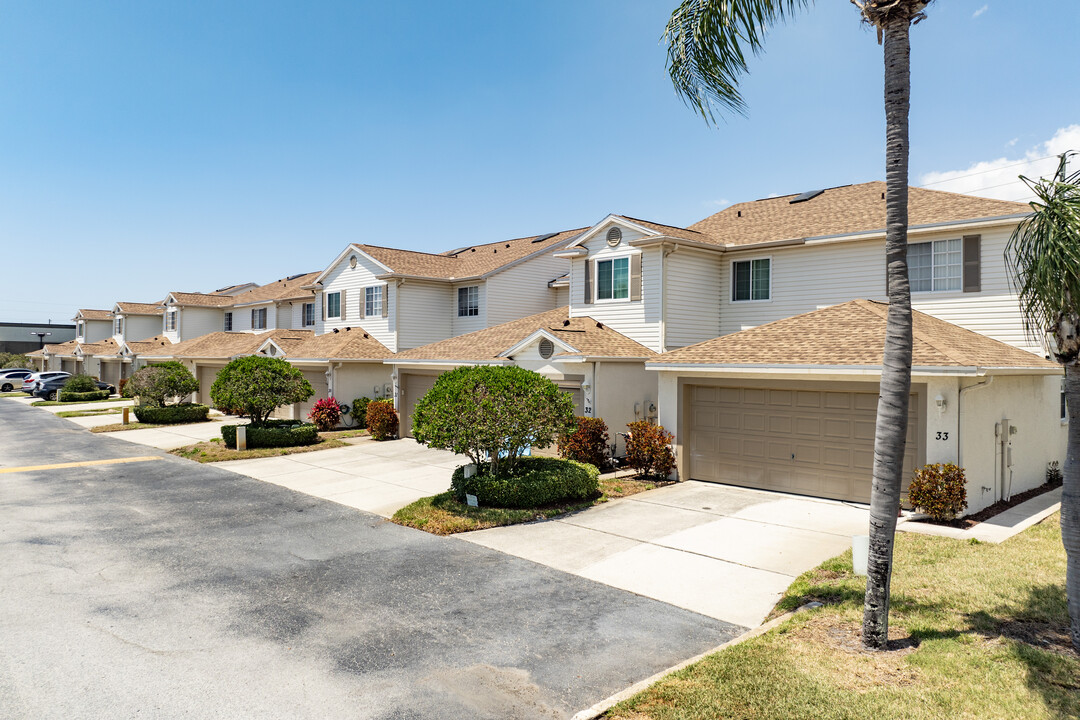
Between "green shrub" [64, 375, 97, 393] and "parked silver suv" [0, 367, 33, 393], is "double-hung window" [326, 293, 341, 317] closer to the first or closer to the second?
"green shrub" [64, 375, 97, 393]

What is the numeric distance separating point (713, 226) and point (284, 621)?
18.5 metres

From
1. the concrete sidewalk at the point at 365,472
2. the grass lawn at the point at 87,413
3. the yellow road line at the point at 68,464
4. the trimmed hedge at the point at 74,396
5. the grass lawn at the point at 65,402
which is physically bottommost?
the concrete sidewalk at the point at 365,472

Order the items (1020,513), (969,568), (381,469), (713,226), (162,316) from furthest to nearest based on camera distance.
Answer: (162,316)
(713,226)
(381,469)
(1020,513)
(969,568)

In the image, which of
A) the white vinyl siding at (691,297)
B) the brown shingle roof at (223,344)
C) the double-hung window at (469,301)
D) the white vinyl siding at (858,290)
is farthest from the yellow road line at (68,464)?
the white vinyl siding at (858,290)

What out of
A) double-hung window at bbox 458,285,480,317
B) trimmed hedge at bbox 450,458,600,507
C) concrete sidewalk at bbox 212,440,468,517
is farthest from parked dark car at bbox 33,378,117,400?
trimmed hedge at bbox 450,458,600,507

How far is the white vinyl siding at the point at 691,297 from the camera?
1894cm

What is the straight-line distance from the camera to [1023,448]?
14.5 meters

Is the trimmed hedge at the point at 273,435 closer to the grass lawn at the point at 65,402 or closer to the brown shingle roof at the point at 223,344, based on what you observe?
the brown shingle roof at the point at 223,344

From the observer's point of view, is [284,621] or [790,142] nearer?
[284,621]

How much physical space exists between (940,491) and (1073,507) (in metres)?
5.81

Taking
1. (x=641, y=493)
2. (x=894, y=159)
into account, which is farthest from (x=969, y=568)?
(x=641, y=493)

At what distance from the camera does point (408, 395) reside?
25.1 m

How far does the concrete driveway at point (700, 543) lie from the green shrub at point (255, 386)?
1367 cm

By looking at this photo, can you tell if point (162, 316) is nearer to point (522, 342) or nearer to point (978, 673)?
point (522, 342)
